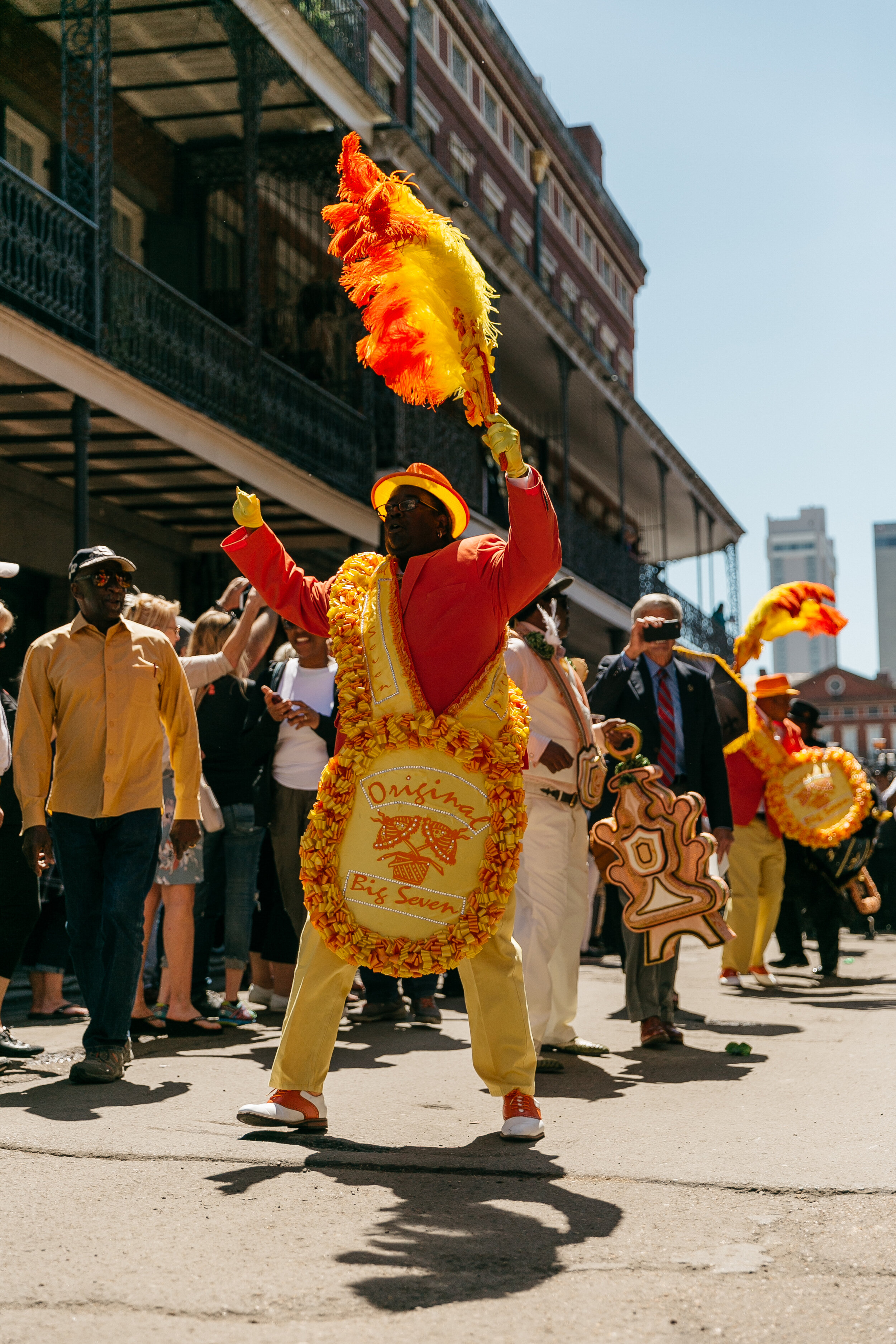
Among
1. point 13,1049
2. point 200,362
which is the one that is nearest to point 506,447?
point 13,1049

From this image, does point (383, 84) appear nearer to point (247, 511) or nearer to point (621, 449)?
point (621, 449)

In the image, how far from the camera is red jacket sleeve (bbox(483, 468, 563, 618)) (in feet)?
14.2

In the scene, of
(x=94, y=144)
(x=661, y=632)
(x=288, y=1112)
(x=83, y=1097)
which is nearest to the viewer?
(x=288, y=1112)

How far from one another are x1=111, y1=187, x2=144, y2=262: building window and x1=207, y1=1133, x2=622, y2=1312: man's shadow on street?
1369 cm

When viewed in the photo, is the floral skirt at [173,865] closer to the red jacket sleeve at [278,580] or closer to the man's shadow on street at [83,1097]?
the man's shadow on street at [83,1097]

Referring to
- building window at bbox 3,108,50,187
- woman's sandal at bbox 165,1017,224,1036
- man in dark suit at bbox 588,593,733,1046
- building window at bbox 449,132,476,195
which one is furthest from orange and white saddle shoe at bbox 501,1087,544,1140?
building window at bbox 449,132,476,195

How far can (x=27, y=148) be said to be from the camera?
14734 mm

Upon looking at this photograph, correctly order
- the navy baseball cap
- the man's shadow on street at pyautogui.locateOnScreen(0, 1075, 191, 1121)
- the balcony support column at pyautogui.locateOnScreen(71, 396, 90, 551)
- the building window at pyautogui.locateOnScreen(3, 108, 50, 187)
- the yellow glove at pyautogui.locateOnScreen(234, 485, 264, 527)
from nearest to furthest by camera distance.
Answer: the yellow glove at pyautogui.locateOnScreen(234, 485, 264, 527)
the man's shadow on street at pyautogui.locateOnScreen(0, 1075, 191, 1121)
the navy baseball cap
the balcony support column at pyautogui.locateOnScreen(71, 396, 90, 551)
the building window at pyautogui.locateOnScreen(3, 108, 50, 187)

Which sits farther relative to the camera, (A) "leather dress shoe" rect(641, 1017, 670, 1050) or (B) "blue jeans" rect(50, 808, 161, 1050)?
(A) "leather dress shoe" rect(641, 1017, 670, 1050)

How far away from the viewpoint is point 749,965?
32.1 feet

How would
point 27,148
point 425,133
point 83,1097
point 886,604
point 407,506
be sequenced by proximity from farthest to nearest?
point 886,604 → point 425,133 → point 27,148 → point 83,1097 → point 407,506

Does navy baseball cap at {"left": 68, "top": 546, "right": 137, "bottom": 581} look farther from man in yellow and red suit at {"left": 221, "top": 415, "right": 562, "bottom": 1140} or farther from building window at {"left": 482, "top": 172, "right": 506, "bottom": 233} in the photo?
building window at {"left": 482, "top": 172, "right": 506, "bottom": 233}

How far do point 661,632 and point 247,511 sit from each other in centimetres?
305

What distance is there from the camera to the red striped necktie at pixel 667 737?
7336mm
